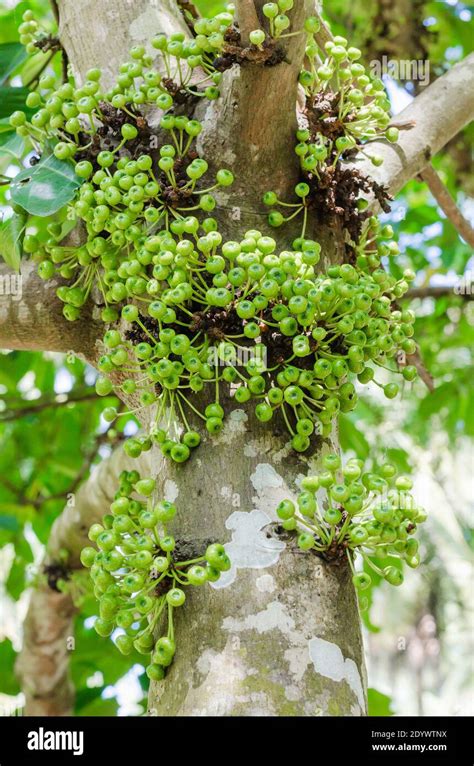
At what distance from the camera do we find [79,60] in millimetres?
1764

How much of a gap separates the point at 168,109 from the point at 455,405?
229 centimetres

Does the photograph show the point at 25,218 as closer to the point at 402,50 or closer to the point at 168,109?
the point at 168,109

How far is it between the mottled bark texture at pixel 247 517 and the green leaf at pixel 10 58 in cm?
67

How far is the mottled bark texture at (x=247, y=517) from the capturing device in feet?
3.76

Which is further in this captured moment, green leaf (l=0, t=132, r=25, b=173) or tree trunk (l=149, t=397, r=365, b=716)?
green leaf (l=0, t=132, r=25, b=173)

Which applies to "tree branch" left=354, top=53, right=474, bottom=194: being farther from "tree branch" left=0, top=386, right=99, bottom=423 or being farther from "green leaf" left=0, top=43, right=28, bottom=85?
"tree branch" left=0, top=386, right=99, bottom=423

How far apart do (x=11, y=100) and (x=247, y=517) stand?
151 centimetres

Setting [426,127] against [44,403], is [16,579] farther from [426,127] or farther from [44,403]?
[426,127]

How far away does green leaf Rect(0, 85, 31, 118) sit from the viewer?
7.17 feet

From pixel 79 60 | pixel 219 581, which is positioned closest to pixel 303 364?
pixel 219 581

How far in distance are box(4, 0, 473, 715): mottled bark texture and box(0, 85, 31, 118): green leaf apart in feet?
1.73

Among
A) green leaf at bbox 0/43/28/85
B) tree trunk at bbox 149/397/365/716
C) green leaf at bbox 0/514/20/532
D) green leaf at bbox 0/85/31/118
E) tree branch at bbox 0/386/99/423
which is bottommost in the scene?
green leaf at bbox 0/514/20/532

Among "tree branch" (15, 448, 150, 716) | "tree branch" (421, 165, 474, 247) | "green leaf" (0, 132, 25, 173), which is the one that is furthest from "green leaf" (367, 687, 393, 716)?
"green leaf" (0, 132, 25, 173)
